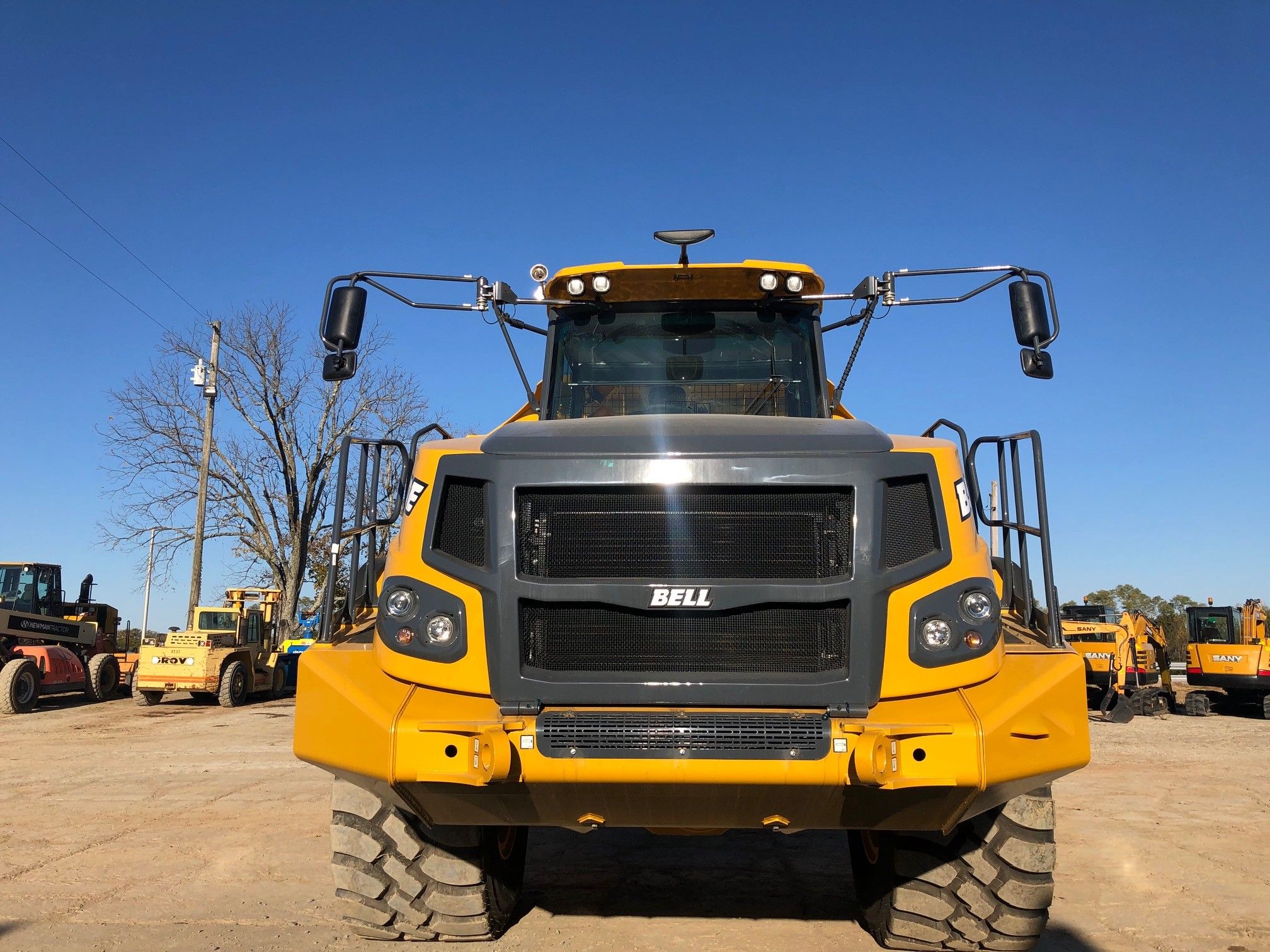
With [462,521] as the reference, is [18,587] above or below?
above

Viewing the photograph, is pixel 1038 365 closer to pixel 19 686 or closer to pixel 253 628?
pixel 19 686

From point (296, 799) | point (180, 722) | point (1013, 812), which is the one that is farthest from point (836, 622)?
point (180, 722)

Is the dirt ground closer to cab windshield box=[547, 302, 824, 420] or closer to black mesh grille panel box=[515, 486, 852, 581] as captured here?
black mesh grille panel box=[515, 486, 852, 581]

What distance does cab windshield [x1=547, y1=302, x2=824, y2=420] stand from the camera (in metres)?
5.45

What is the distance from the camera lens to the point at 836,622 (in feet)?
12.0

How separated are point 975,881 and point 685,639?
1747mm

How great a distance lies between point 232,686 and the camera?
76.7 ft

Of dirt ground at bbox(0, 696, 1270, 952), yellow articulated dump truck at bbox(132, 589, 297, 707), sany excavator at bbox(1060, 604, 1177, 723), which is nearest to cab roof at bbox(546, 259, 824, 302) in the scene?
dirt ground at bbox(0, 696, 1270, 952)

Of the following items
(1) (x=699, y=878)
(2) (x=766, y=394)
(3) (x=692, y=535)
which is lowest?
(1) (x=699, y=878)

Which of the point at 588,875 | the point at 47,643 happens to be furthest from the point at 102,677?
the point at 588,875

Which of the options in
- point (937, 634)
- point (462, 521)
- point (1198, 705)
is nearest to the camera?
point (937, 634)

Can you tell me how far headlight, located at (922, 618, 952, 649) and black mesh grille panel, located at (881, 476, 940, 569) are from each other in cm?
23

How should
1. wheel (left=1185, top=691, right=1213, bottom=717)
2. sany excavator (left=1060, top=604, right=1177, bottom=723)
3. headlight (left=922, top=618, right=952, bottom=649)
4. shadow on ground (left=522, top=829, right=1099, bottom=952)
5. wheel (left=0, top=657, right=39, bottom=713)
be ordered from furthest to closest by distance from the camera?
wheel (left=1185, top=691, right=1213, bottom=717)
sany excavator (left=1060, top=604, right=1177, bottom=723)
wheel (left=0, top=657, right=39, bottom=713)
shadow on ground (left=522, top=829, right=1099, bottom=952)
headlight (left=922, top=618, right=952, bottom=649)

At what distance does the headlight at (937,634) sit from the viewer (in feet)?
11.8
